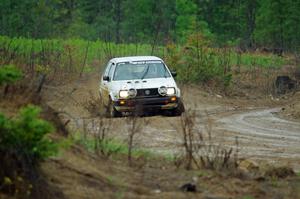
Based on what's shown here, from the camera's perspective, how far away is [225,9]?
7919 centimetres

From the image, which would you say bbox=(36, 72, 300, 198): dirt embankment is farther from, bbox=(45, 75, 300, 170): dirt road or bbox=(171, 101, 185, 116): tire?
bbox=(171, 101, 185, 116): tire

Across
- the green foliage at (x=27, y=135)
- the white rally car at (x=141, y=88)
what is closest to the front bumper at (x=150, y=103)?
the white rally car at (x=141, y=88)

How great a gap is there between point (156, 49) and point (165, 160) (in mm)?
28687

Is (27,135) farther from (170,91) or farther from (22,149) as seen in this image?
(170,91)

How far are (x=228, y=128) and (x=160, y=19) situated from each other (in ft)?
173

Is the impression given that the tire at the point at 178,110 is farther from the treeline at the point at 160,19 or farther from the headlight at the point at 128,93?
the treeline at the point at 160,19

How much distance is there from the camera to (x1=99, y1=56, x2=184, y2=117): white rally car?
21656 millimetres

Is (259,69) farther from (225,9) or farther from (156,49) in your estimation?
(225,9)

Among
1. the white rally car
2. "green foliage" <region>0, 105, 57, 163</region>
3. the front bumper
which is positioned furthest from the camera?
the white rally car

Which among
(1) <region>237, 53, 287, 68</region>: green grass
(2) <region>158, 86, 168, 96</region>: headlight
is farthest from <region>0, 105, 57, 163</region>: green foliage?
(1) <region>237, 53, 287, 68</region>: green grass

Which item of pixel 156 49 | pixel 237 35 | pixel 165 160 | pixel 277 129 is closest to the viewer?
pixel 165 160

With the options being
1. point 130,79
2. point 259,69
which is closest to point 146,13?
point 259,69

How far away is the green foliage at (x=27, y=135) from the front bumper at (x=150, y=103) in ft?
40.6

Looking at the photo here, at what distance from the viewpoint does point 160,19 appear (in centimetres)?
7312
